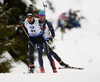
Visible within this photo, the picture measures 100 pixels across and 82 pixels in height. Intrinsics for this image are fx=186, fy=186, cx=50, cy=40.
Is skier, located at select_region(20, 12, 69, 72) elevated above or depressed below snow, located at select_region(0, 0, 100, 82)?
above

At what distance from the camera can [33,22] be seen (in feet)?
17.4

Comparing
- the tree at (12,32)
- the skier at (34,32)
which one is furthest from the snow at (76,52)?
the skier at (34,32)

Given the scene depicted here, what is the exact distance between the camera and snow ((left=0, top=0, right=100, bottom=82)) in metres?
4.27

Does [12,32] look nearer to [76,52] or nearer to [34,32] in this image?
[34,32]

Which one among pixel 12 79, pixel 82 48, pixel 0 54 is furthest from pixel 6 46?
pixel 82 48

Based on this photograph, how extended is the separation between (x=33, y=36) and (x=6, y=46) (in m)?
2.12

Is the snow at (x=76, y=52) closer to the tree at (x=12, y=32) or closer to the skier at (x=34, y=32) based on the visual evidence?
the tree at (x=12, y=32)

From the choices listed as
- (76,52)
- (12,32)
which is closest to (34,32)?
(12,32)

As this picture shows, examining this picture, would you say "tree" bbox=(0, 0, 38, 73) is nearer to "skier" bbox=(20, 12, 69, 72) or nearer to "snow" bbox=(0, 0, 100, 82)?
"snow" bbox=(0, 0, 100, 82)

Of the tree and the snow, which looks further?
the tree

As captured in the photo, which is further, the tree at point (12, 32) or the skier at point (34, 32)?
the tree at point (12, 32)

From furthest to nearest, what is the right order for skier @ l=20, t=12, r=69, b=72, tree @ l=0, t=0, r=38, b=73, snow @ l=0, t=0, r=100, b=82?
tree @ l=0, t=0, r=38, b=73, skier @ l=20, t=12, r=69, b=72, snow @ l=0, t=0, r=100, b=82

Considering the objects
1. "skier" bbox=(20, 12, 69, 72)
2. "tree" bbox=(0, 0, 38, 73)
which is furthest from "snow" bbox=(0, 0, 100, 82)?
"skier" bbox=(20, 12, 69, 72)

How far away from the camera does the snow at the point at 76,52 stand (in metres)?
4.27
